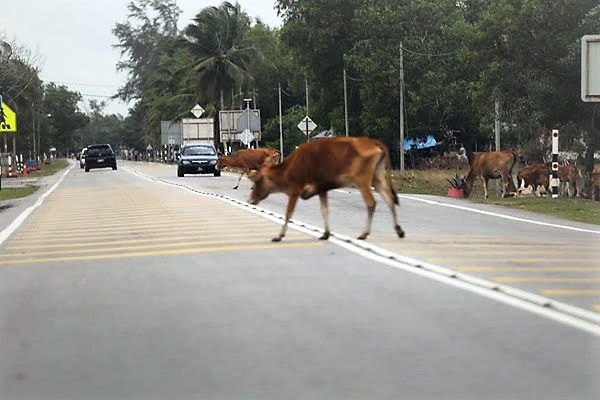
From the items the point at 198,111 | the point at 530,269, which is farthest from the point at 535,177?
the point at 198,111

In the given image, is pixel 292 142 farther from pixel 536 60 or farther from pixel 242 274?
pixel 242 274

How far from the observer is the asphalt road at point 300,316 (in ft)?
21.2

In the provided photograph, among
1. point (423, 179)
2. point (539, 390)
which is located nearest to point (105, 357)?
point (539, 390)

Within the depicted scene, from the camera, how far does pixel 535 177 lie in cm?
3158

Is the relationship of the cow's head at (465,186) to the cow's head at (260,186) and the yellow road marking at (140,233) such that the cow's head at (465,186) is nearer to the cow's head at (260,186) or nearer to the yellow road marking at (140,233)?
the yellow road marking at (140,233)

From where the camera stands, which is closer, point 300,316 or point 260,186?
point 300,316

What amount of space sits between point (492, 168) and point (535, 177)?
2.65 metres

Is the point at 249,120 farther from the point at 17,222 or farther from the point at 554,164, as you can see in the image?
the point at 17,222

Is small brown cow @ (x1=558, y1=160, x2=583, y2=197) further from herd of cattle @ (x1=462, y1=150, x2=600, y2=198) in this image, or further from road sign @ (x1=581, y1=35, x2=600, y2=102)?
road sign @ (x1=581, y1=35, x2=600, y2=102)

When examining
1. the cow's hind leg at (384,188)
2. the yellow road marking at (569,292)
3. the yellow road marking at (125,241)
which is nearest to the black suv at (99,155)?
the yellow road marking at (125,241)

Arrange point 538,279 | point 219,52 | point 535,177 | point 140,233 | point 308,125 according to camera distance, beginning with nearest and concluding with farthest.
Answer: point 538,279 < point 140,233 < point 308,125 < point 535,177 < point 219,52

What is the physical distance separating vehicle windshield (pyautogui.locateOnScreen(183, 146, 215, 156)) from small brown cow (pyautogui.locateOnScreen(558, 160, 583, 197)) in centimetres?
1949

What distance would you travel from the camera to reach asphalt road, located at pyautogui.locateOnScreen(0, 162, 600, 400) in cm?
646

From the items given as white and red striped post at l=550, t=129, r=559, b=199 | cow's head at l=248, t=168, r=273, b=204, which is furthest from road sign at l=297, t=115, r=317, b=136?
cow's head at l=248, t=168, r=273, b=204
